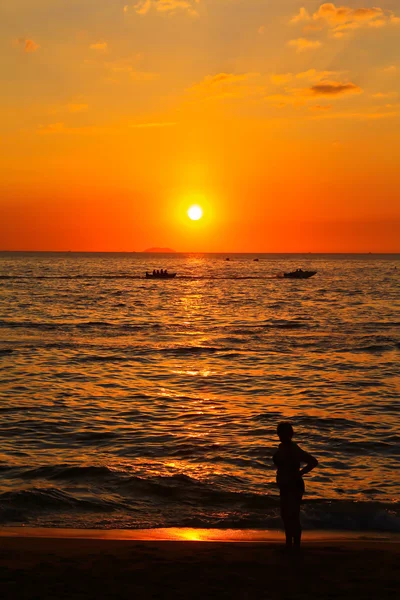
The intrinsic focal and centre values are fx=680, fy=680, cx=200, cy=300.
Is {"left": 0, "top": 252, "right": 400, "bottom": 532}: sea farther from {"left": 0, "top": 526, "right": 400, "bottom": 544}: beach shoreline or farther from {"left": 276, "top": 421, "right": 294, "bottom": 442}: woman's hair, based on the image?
{"left": 276, "top": 421, "right": 294, "bottom": 442}: woman's hair

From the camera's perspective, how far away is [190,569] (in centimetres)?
918

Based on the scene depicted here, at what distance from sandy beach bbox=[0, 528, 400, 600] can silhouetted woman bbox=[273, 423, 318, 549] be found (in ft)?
1.42

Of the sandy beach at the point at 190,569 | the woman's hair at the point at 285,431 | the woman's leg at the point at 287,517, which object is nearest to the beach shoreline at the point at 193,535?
the sandy beach at the point at 190,569

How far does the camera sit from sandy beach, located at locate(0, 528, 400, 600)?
8.36 metres

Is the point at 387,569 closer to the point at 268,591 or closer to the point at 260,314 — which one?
the point at 268,591

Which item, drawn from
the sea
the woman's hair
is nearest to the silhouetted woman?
the woman's hair

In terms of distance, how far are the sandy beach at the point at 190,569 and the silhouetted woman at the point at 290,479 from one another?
0.43 metres

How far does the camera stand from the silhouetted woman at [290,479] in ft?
32.1

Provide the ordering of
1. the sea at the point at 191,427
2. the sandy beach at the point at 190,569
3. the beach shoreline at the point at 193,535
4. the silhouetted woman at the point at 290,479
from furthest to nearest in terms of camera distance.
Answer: the sea at the point at 191,427 → the beach shoreline at the point at 193,535 → the silhouetted woman at the point at 290,479 → the sandy beach at the point at 190,569

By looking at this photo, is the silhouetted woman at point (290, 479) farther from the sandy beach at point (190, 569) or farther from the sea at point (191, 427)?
the sea at point (191, 427)

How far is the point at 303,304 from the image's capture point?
76438 mm

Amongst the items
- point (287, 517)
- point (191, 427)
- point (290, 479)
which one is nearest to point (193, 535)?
point (287, 517)

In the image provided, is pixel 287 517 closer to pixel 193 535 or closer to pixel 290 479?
pixel 290 479

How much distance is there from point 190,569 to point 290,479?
6.17 ft
